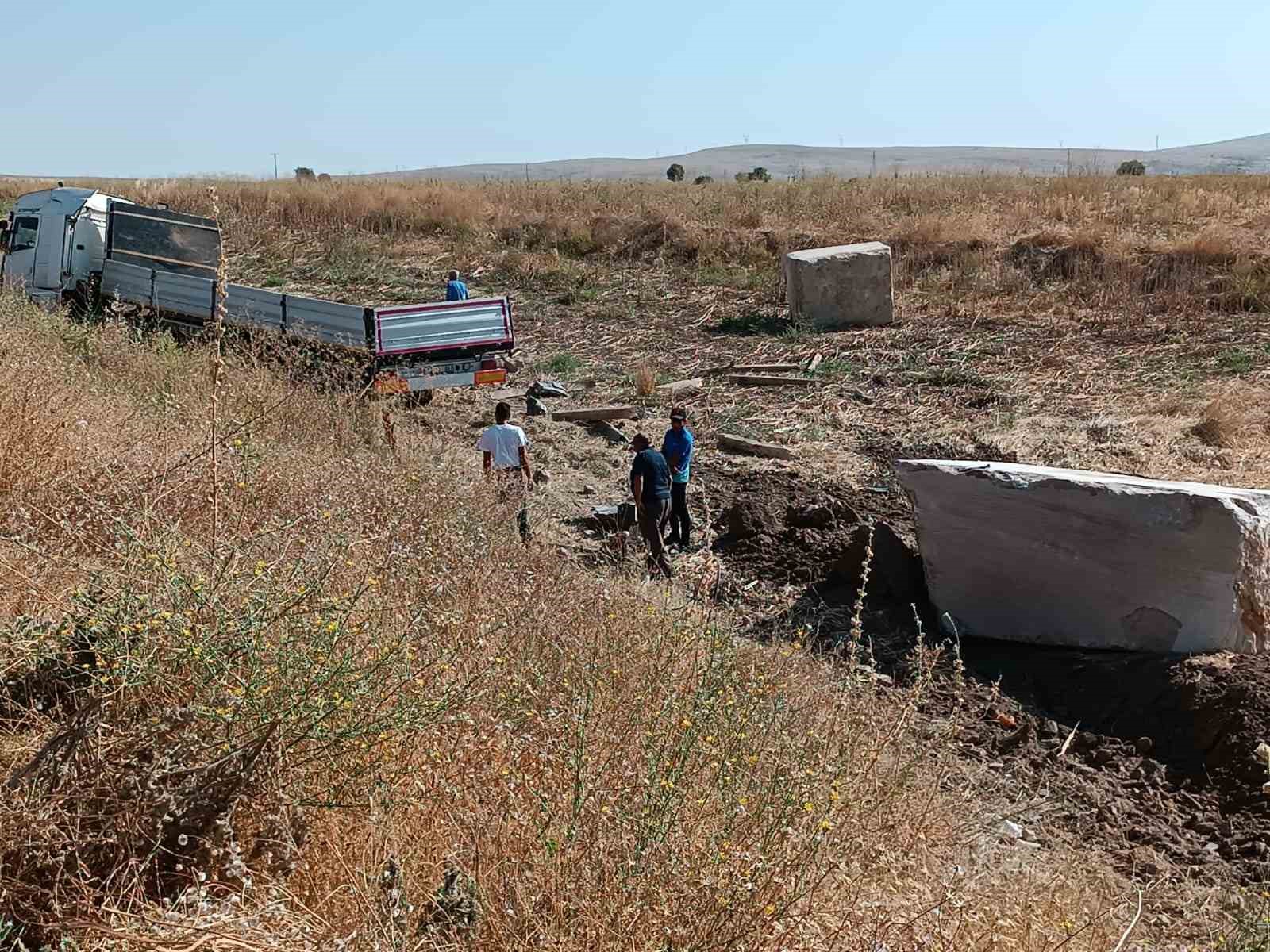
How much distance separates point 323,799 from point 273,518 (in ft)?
8.05

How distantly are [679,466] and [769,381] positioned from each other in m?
5.76

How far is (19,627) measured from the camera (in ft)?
12.8

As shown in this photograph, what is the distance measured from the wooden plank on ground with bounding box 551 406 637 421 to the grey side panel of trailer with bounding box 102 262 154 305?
17.8 ft

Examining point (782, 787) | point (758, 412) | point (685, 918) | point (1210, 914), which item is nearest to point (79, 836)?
point (685, 918)

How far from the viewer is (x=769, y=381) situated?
50.3 ft

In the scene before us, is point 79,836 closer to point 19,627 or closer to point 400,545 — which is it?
point 19,627

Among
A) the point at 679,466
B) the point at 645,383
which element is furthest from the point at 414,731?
the point at 645,383

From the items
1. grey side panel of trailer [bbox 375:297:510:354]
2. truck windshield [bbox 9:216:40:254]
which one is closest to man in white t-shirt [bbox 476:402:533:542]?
grey side panel of trailer [bbox 375:297:510:354]

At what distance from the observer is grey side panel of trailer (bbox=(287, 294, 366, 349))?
1281cm

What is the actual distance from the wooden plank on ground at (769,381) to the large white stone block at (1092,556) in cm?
722

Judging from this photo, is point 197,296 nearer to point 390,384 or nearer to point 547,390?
point 390,384

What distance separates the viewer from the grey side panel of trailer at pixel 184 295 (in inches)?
551

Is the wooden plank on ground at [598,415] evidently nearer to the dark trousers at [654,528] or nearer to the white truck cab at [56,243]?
the dark trousers at [654,528]

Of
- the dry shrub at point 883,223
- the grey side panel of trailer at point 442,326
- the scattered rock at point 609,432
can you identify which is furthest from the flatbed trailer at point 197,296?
the dry shrub at point 883,223
